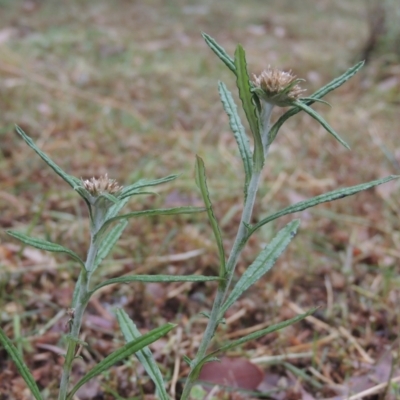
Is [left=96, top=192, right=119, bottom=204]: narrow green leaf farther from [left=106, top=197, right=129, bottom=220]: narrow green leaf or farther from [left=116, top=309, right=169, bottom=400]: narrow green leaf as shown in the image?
[left=116, top=309, right=169, bottom=400]: narrow green leaf

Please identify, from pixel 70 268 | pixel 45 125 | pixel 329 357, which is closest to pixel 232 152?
pixel 45 125

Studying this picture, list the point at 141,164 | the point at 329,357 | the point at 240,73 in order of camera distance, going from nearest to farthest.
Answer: the point at 240,73
the point at 329,357
the point at 141,164

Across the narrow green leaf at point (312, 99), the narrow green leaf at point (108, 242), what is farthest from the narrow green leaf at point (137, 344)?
the narrow green leaf at point (312, 99)

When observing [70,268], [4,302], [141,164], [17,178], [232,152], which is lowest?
[4,302]

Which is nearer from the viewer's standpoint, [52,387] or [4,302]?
[52,387]

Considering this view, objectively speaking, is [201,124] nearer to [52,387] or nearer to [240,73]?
[52,387]

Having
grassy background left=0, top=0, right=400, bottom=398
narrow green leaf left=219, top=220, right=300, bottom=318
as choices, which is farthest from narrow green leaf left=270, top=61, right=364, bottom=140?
grassy background left=0, top=0, right=400, bottom=398

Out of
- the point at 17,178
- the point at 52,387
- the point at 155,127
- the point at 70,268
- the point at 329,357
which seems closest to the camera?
the point at 52,387
